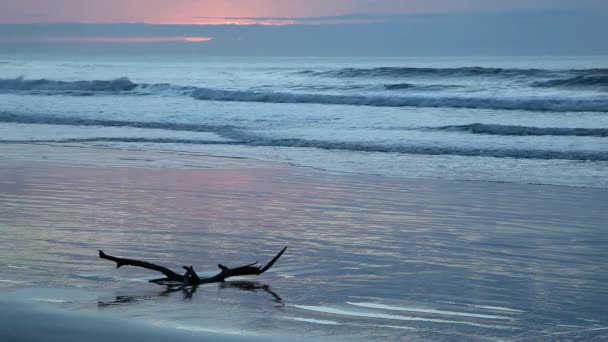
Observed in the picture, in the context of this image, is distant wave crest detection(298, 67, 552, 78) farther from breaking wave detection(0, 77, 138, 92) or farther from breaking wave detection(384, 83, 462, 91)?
breaking wave detection(0, 77, 138, 92)

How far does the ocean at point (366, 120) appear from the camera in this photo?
12750 mm

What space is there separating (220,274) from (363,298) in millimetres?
834

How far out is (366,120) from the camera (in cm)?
2045

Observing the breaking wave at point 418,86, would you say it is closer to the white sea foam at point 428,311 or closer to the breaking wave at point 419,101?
the breaking wave at point 419,101

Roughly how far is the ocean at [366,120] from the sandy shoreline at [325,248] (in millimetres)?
2044

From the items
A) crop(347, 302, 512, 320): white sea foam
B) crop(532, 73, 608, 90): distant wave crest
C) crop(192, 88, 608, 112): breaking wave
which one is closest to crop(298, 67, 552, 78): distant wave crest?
crop(532, 73, 608, 90): distant wave crest

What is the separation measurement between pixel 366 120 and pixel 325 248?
1433cm

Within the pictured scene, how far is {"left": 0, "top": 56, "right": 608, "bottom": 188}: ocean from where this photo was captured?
12.8 m

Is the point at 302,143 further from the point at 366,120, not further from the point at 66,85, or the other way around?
the point at 66,85

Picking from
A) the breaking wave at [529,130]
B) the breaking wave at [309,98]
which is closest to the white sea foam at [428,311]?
the breaking wave at [529,130]

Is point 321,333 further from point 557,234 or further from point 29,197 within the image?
point 29,197

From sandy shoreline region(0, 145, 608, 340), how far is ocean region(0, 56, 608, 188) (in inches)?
80.5

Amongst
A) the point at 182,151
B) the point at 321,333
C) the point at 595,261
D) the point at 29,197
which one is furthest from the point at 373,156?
the point at 321,333

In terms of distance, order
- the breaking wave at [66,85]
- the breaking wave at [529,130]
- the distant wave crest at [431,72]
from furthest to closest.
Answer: the breaking wave at [66,85], the distant wave crest at [431,72], the breaking wave at [529,130]
